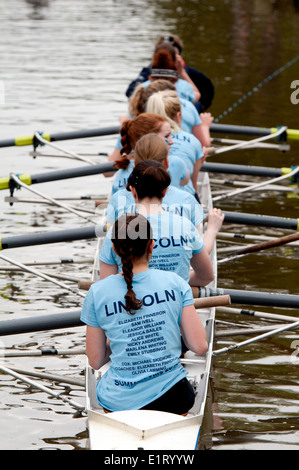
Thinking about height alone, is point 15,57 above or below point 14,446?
above

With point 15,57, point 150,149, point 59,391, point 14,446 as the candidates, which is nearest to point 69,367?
point 59,391

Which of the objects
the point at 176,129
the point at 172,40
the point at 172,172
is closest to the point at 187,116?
the point at 176,129

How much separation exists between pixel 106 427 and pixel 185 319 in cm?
66

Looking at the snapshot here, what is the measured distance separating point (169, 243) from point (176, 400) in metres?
1.00

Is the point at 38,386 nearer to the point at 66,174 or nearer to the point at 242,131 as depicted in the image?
the point at 66,174

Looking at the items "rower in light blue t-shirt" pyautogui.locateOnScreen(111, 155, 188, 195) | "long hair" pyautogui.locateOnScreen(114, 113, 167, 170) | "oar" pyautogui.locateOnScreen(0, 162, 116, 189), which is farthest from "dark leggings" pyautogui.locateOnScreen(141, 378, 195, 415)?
"oar" pyautogui.locateOnScreen(0, 162, 116, 189)

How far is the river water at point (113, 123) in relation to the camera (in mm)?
5984

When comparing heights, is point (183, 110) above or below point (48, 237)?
above

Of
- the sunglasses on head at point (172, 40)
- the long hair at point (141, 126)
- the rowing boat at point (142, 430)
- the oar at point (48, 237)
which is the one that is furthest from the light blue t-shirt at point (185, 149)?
the sunglasses on head at point (172, 40)

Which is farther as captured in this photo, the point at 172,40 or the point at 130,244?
the point at 172,40

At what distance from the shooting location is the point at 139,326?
14.3 ft

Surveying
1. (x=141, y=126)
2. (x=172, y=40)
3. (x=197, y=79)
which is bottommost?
(x=141, y=126)

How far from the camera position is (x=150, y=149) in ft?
17.8
